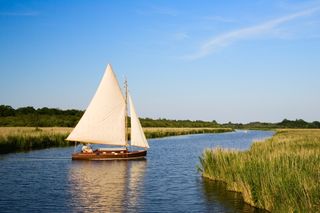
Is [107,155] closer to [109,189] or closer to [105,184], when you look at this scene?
[105,184]

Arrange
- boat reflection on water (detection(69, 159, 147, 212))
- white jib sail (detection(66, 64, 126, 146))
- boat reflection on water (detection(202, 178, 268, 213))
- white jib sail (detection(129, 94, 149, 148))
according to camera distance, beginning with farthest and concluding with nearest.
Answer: white jib sail (detection(129, 94, 149, 148)), white jib sail (detection(66, 64, 126, 146)), boat reflection on water (detection(69, 159, 147, 212)), boat reflection on water (detection(202, 178, 268, 213))

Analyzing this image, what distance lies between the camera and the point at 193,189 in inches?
904

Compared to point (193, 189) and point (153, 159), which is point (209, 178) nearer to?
point (193, 189)

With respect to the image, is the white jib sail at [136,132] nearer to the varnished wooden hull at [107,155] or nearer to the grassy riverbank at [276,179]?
the varnished wooden hull at [107,155]

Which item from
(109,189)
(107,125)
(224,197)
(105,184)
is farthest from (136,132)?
(224,197)

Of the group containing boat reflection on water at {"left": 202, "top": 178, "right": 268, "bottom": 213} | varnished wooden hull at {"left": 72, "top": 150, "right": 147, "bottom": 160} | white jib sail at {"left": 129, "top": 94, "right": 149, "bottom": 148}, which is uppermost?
white jib sail at {"left": 129, "top": 94, "right": 149, "bottom": 148}

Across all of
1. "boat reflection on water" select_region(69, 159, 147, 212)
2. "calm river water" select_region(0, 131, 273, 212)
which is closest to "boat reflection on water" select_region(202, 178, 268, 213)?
A: "calm river water" select_region(0, 131, 273, 212)

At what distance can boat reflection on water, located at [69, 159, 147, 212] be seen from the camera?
18938 millimetres

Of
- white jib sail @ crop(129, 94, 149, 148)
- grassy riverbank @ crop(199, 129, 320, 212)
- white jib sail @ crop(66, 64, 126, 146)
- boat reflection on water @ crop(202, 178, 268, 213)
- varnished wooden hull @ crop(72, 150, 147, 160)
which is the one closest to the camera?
grassy riverbank @ crop(199, 129, 320, 212)

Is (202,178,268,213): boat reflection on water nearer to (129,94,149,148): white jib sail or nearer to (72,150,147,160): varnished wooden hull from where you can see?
(72,150,147,160): varnished wooden hull

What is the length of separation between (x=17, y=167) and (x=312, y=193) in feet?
81.6

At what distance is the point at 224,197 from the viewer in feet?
66.3

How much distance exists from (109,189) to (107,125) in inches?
688

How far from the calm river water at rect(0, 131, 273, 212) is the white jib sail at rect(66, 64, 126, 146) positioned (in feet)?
14.6
